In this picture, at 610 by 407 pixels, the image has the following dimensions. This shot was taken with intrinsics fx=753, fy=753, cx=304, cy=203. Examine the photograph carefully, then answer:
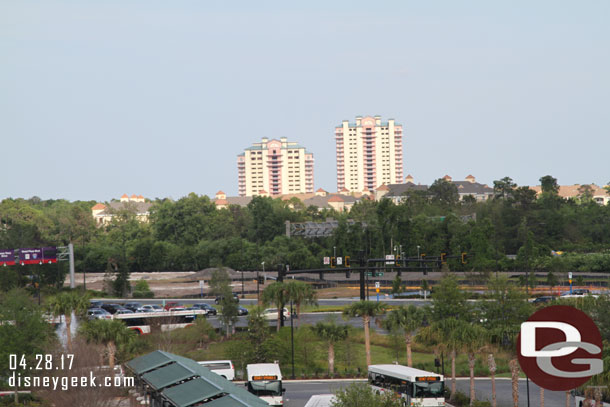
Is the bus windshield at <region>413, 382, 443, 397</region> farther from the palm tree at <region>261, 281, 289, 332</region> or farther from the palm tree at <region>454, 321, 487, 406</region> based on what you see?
the palm tree at <region>261, 281, 289, 332</region>

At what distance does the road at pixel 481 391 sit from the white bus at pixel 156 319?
698 inches

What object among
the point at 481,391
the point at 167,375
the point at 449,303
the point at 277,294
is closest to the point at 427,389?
the point at 481,391

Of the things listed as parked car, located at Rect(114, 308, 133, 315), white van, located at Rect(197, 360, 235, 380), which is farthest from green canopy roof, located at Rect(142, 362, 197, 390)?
parked car, located at Rect(114, 308, 133, 315)

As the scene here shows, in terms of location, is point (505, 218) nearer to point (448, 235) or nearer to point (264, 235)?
point (448, 235)

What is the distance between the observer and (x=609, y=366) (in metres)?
27.3

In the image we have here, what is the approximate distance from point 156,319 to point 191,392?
40.1 metres

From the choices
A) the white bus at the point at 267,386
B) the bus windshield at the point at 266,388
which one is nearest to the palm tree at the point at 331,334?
the white bus at the point at 267,386

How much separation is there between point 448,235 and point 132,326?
62602 millimetres

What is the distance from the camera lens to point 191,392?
82.7 ft

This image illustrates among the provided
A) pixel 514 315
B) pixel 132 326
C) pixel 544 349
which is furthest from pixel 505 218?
pixel 544 349

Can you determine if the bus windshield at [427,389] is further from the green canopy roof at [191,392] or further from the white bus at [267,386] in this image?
the green canopy roof at [191,392]

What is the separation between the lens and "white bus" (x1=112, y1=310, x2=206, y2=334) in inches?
2446

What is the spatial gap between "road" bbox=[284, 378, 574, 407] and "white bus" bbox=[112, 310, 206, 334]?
698 inches

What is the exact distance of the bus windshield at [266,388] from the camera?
37188 millimetres
